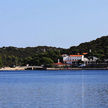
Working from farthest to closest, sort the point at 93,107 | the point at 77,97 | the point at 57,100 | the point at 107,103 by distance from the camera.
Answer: the point at 77,97 < the point at 57,100 < the point at 107,103 < the point at 93,107

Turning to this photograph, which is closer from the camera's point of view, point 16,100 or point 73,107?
point 73,107

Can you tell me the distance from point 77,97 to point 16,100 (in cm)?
794

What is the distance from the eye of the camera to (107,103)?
46000 millimetres

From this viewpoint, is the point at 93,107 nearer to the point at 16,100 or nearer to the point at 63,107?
the point at 63,107

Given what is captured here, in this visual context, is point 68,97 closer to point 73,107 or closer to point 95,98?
point 95,98

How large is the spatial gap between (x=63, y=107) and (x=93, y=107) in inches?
121

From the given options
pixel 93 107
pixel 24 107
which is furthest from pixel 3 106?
pixel 93 107

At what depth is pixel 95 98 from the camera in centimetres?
5141

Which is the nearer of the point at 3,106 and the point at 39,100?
the point at 3,106

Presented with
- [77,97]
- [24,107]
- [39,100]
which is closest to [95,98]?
[77,97]

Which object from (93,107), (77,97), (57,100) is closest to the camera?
(93,107)

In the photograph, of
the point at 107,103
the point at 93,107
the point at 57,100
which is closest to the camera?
the point at 93,107

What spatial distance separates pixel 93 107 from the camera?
1702 inches

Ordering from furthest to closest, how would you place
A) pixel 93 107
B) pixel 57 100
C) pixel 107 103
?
pixel 57 100 < pixel 107 103 < pixel 93 107
